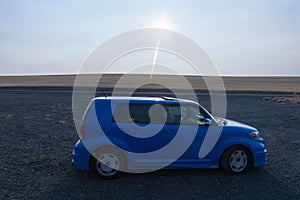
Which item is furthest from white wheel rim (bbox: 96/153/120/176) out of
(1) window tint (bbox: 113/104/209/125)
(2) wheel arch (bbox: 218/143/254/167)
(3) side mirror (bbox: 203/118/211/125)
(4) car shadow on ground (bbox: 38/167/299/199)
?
(2) wheel arch (bbox: 218/143/254/167)

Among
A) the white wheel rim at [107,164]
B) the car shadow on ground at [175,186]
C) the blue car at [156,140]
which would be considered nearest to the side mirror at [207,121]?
the blue car at [156,140]

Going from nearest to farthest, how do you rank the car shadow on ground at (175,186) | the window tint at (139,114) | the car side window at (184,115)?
the car shadow on ground at (175,186)
the window tint at (139,114)
the car side window at (184,115)

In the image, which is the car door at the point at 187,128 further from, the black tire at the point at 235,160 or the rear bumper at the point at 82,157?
the rear bumper at the point at 82,157

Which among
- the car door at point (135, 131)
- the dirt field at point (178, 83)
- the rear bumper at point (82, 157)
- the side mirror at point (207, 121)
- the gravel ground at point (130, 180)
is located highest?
the side mirror at point (207, 121)

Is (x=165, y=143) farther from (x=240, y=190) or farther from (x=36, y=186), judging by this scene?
(x=36, y=186)

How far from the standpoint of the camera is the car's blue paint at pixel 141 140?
19.3 ft

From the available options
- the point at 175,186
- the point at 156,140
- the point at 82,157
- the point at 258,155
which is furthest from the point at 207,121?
the point at 82,157

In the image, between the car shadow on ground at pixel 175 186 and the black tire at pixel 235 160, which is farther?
the black tire at pixel 235 160

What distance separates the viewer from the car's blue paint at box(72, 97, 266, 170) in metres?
5.87

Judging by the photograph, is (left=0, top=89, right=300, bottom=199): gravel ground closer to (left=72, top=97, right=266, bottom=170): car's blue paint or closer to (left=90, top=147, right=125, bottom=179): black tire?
(left=90, top=147, right=125, bottom=179): black tire

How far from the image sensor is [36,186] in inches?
218

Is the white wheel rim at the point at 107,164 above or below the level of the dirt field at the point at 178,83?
above

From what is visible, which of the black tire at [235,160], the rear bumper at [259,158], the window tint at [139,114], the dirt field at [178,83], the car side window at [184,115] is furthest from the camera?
the dirt field at [178,83]

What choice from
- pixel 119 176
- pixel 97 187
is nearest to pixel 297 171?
pixel 119 176
